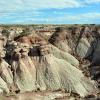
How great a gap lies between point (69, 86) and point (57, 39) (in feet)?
64.5

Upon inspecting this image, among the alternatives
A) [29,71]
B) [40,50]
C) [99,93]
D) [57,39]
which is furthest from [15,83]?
[57,39]

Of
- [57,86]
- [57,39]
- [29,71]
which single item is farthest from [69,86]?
[57,39]

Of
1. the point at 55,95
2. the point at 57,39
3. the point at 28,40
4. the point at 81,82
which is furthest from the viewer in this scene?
the point at 57,39

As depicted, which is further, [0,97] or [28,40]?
[28,40]

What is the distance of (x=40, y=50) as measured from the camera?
222 ft

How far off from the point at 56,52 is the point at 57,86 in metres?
12.4

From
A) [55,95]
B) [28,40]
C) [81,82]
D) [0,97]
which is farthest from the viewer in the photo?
[28,40]

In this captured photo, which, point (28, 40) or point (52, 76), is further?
point (28, 40)

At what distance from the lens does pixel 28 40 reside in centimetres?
7588

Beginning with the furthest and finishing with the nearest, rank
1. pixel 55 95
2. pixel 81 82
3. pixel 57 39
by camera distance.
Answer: pixel 57 39, pixel 81 82, pixel 55 95

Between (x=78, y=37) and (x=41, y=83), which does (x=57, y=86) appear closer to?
(x=41, y=83)

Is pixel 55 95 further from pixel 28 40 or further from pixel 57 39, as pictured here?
pixel 57 39

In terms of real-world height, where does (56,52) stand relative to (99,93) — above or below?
above

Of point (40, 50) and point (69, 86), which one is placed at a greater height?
point (40, 50)
